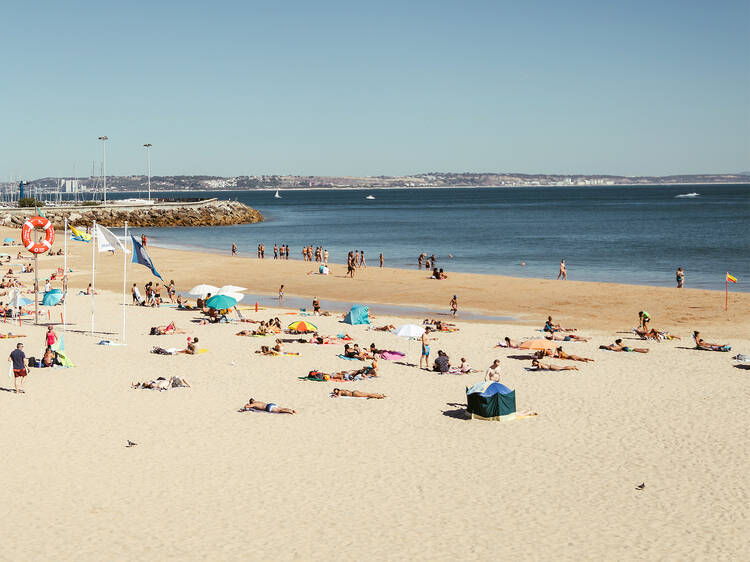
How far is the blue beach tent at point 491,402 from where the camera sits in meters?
16.0

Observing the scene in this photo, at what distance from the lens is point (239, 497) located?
477 inches

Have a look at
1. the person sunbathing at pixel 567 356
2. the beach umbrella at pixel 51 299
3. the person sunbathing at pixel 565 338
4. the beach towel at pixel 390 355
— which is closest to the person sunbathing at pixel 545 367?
the person sunbathing at pixel 567 356

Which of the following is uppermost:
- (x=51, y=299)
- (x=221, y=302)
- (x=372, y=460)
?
(x=221, y=302)

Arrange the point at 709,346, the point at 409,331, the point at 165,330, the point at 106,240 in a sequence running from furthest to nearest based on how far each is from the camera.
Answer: the point at 165,330 → the point at 106,240 → the point at 409,331 → the point at 709,346

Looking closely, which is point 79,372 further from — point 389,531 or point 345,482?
point 389,531

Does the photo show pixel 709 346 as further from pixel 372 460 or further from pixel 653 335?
pixel 372 460

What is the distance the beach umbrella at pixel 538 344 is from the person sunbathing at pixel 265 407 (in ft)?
29.1

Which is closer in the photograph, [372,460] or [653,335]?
[372,460]

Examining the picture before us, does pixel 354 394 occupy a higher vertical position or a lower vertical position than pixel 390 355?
lower

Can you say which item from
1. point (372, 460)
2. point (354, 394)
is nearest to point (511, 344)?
point (354, 394)

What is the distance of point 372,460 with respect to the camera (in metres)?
13.8

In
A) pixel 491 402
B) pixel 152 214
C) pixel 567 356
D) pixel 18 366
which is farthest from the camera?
pixel 152 214

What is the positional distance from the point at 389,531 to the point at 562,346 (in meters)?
14.1

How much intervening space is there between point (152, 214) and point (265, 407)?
9282 centimetres
